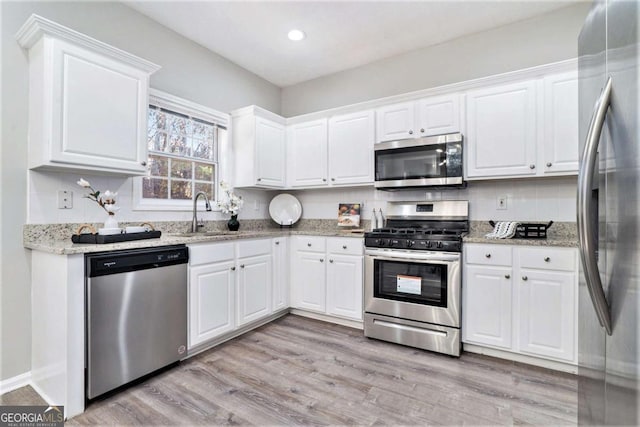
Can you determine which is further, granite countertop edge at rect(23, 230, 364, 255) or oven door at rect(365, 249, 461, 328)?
oven door at rect(365, 249, 461, 328)

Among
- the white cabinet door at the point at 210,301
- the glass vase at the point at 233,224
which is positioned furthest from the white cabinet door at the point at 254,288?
the glass vase at the point at 233,224

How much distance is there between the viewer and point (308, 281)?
3367 mm

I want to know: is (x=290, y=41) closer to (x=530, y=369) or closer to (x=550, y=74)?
(x=550, y=74)

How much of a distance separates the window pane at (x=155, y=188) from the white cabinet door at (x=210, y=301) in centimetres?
88

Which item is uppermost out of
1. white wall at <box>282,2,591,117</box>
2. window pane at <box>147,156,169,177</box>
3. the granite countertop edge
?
white wall at <box>282,2,591,117</box>

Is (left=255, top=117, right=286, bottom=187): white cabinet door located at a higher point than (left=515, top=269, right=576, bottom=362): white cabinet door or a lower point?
higher

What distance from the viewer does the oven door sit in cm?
254

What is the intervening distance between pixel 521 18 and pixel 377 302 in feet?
9.55

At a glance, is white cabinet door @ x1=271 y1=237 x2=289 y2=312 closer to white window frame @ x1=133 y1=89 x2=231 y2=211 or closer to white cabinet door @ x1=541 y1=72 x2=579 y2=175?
white window frame @ x1=133 y1=89 x2=231 y2=211

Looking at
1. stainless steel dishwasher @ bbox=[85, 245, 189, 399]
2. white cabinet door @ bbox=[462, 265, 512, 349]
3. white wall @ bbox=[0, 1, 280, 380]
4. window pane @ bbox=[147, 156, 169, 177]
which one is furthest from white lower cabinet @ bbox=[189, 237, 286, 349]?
white cabinet door @ bbox=[462, 265, 512, 349]

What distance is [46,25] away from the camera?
1.87 m

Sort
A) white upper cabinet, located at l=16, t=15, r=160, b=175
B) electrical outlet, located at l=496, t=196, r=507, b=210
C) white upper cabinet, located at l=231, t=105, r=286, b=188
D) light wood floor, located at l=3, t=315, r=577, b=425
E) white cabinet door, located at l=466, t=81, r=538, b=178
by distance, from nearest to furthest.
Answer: light wood floor, located at l=3, t=315, r=577, b=425 → white upper cabinet, located at l=16, t=15, r=160, b=175 → white cabinet door, located at l=466, t=81, r=538, b=178 → electrical outlet, located at l=496, t=196, r=507, b=210 → white upper cabinet, located at l=231, t=105, r=286, b=188

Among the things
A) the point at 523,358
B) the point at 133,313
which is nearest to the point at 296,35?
the point at 133,313

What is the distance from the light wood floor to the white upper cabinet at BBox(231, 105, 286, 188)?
1.76 metres
